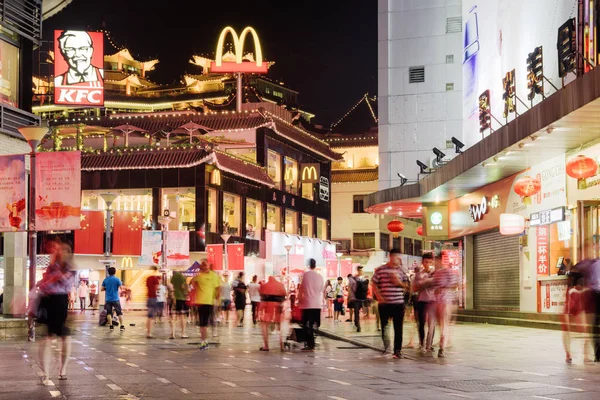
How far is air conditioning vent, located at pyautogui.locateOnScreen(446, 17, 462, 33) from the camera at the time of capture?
4134 cm

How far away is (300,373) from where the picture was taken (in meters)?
13.2

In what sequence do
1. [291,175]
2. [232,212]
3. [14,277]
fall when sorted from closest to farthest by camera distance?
[14,277] < [232,212] < [291,175]

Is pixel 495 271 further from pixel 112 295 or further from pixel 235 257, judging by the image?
pixel 235 257

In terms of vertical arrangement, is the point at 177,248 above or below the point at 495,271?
above

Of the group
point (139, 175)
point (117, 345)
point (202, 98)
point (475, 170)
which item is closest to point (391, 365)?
point (117, 345)

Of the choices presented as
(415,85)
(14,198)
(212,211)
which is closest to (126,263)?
(212,211)

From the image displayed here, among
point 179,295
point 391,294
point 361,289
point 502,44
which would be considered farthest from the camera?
point 502,44

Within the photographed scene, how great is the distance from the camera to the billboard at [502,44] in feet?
76.6

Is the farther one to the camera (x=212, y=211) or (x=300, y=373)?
(x=212, y=211)

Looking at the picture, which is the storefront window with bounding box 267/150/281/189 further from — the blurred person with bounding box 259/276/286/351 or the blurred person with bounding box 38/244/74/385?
the blurred person with bounding box 38/244/74/385

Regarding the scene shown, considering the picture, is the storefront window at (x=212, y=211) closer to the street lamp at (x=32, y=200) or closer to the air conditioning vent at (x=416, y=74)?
the air conditioning vent at (x=416, y=74)

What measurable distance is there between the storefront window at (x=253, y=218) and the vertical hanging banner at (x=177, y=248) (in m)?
17.3

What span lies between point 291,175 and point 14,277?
45.2 metres

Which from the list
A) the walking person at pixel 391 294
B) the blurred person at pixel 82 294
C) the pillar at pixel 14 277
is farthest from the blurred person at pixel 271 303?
the blurred person at pixel 82 294
